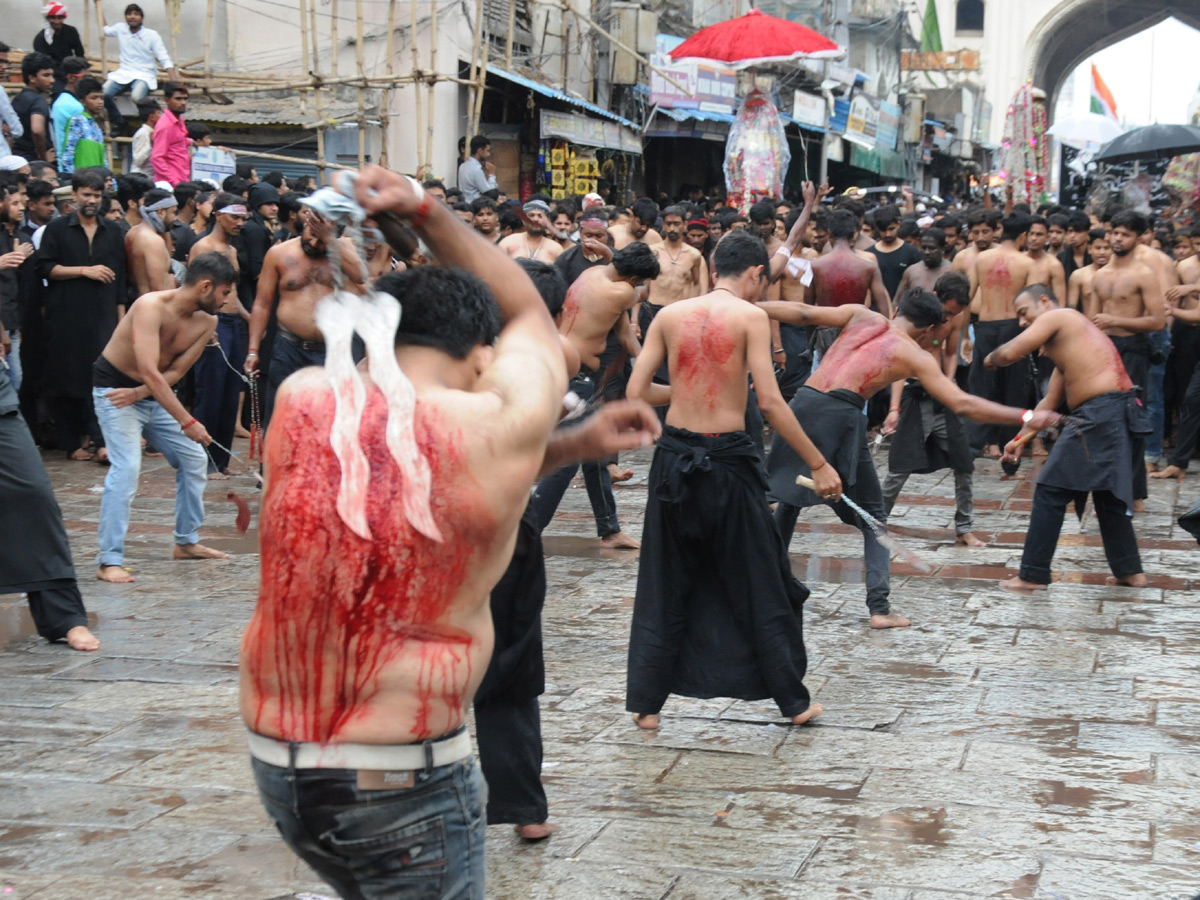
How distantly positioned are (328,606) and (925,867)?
2209mm

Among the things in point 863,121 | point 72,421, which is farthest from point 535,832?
point 863,121

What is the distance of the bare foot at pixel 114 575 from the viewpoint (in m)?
7.41

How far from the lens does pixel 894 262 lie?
505 inches

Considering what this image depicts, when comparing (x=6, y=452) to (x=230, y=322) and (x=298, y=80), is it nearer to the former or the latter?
(x=230, y=322)

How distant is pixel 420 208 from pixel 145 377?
5119 mm

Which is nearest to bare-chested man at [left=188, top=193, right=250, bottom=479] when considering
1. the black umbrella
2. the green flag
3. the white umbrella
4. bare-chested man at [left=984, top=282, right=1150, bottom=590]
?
bare-chested man at [left=984, top=282, right=1150, bottom=590]

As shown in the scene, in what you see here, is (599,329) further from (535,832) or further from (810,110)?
(810,110)

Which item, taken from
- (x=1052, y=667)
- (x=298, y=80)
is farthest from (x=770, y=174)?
(x=1052, y=667)

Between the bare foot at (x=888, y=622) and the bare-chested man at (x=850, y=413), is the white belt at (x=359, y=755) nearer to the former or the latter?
the bare-chested man at (x=850, y=413)

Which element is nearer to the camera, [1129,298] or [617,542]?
[617,542]

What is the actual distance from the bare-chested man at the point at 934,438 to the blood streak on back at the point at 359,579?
6282 millimetres

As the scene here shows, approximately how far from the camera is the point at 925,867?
12.9ft

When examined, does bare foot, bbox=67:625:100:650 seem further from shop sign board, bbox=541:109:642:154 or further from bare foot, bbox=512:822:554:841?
shop sign board, bbox=541:109:642:154

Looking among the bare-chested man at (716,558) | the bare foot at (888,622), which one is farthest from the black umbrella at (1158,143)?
the bare-chested man at (716,558)
